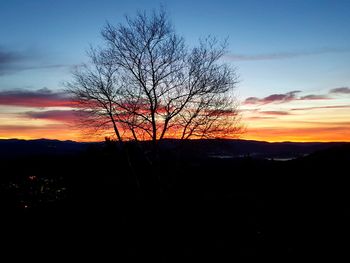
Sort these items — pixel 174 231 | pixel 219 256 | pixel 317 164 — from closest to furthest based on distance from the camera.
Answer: pixel 219 256 < pixel 174 231 < pixel 317 164

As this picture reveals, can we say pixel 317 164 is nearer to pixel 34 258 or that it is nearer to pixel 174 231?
pixel 174 231

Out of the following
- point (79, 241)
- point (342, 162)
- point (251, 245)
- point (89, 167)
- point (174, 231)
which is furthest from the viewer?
point (89, 167)

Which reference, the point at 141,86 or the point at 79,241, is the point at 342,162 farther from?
the point at 79,241

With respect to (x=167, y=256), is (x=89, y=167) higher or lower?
higher

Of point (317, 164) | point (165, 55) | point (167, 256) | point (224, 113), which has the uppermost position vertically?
point (165, 55)

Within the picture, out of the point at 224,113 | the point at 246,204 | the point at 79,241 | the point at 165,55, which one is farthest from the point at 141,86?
the point at 79,241

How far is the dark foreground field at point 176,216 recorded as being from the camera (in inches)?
479

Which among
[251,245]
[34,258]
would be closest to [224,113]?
[251,245]

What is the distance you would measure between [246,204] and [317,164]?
11358 mm

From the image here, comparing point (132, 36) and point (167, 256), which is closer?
point (167, 256)

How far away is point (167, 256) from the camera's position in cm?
1180

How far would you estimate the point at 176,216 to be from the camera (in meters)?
17.3

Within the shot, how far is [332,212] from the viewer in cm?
1507

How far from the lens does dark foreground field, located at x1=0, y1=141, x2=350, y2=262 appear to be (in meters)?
12.2
